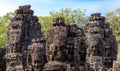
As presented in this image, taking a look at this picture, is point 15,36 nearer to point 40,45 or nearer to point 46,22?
point 40,45

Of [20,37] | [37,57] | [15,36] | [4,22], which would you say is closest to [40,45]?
[37,57]

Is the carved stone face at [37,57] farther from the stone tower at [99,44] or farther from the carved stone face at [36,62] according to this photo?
the stone tower at [99,44]

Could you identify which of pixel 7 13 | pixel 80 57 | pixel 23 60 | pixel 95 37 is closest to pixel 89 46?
pixel 95 37

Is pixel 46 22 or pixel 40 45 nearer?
pixel 40 45

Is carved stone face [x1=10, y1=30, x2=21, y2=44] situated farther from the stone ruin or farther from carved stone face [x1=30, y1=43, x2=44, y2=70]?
carved stone face [x1=30, y1=43, x2=44, y2=70]

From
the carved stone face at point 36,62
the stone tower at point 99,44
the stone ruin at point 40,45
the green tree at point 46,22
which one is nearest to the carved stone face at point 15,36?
the stone ruin at point 40,45

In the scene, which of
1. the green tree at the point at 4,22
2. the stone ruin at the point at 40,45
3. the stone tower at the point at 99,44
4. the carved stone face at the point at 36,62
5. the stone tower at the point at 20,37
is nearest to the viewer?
the stone ruin at the point at 40,45

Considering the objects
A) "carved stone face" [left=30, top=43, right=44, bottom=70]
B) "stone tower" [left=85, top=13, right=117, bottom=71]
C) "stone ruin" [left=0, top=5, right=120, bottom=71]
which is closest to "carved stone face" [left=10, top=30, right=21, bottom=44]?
"stone ruin" [left=0, top=5, right=120, bottom=71]

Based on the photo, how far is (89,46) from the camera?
31078mm

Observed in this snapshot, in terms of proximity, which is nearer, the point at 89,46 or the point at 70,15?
the point at 89,46

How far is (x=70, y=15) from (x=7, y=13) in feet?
28.3

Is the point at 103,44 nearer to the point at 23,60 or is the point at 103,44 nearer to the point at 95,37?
the point at 95,37

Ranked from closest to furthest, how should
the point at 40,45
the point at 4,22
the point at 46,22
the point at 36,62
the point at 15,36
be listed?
1. the point at 36,62
2. the point at 40,45
3. the point at 15,36
4. the point at 4,22
5. the point at 46,22

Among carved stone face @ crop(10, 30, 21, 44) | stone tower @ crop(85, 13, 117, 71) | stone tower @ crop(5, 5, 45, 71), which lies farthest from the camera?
carved stone face @ crop(10, 30, 21, 44)
